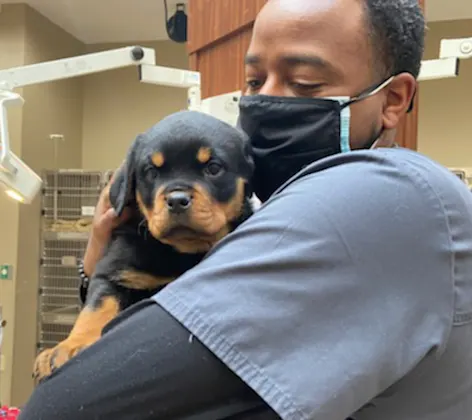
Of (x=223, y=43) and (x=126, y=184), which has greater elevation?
(x=223, y=43)

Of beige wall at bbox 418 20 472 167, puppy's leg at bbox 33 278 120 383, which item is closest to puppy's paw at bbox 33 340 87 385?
puppy's leg at bbox 33 278 120 383

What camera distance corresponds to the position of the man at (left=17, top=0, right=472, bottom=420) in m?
0.51

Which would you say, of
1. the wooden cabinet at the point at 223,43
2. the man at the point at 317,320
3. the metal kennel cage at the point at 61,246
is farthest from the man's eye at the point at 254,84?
the metal kennel cage at the point at 61,246

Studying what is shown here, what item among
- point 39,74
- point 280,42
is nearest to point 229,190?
point 280,42

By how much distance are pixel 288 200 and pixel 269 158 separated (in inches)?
11.8

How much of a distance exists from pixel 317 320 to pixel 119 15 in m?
3.41

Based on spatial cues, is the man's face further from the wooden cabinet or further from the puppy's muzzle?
A: the wooden cabinet

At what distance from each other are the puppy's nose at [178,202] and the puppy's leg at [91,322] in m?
0.15

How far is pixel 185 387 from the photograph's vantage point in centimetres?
51

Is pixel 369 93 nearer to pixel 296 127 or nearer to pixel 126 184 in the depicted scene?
pixel 296 127

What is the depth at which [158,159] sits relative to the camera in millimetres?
944

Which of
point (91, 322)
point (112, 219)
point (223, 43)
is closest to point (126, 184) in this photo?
point (112, 219)

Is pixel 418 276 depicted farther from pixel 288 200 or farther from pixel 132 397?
pixel 132 397

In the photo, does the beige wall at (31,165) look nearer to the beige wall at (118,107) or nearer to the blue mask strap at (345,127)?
the beige wall at (118,107)
